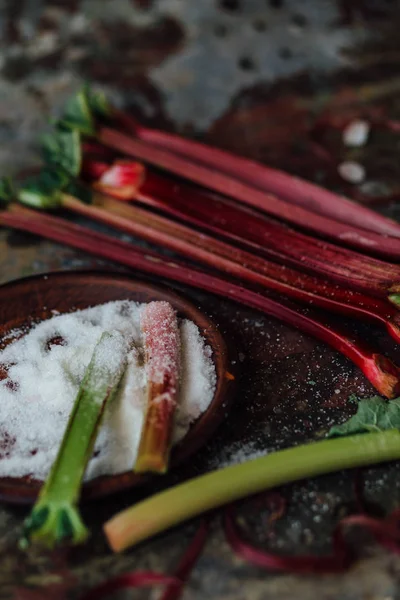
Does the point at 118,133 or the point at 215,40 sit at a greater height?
the point at 215,40

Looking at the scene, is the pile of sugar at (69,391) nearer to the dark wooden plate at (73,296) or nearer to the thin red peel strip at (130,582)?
the dark wooden plate at (73,296)

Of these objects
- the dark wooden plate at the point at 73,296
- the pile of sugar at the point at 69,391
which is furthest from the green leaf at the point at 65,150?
the pile of sugar at the point at 69,391

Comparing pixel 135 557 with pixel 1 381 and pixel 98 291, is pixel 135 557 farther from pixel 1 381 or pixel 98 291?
pixel 98 291

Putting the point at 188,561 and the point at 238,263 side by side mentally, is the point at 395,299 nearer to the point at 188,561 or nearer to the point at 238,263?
the point at 238,263

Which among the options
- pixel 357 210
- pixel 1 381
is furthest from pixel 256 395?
pixel 357 210

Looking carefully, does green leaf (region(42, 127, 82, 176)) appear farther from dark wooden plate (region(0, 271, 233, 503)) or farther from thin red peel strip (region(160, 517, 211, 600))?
thin red peel strip (region(160, 517, 211, 600))

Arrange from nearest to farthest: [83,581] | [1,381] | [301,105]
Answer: [83,581]
[1,381]
[301,105]

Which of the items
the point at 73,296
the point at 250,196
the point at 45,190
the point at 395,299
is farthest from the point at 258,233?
the point at 45,190
